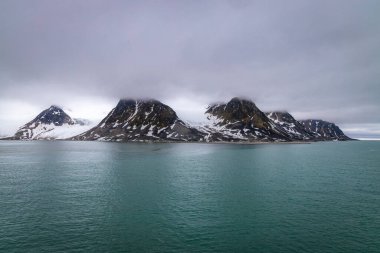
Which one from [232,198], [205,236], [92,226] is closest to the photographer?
[205,236]

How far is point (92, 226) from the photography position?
157 feet

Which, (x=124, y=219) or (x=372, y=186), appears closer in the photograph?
(x=124, y=219)

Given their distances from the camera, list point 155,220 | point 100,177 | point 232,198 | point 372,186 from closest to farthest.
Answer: point 155,220
point 232,198
point 372,186
point 100,177

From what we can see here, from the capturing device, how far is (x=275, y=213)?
5641 cm

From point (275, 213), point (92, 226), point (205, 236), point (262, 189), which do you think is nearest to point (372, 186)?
point (262, 189)

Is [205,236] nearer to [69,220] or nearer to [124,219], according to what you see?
[124,219]

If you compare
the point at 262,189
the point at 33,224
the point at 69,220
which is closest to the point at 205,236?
the point at 69,220

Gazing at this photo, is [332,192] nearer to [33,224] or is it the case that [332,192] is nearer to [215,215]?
[215,215]

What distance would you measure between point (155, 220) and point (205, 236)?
11.7 m

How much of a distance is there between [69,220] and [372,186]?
84011 millimetres

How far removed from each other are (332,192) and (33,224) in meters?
71.8

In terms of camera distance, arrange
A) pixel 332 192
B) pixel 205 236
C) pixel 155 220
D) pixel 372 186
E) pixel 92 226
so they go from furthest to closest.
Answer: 1. pixel 372 186
2. pixel 332 192
3. pixel 155 220
4. pixel 92 226
5. pixel 205 236

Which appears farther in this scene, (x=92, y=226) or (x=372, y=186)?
(x=372, y=186)

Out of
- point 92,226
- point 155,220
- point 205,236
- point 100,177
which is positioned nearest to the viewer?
point 205,236
